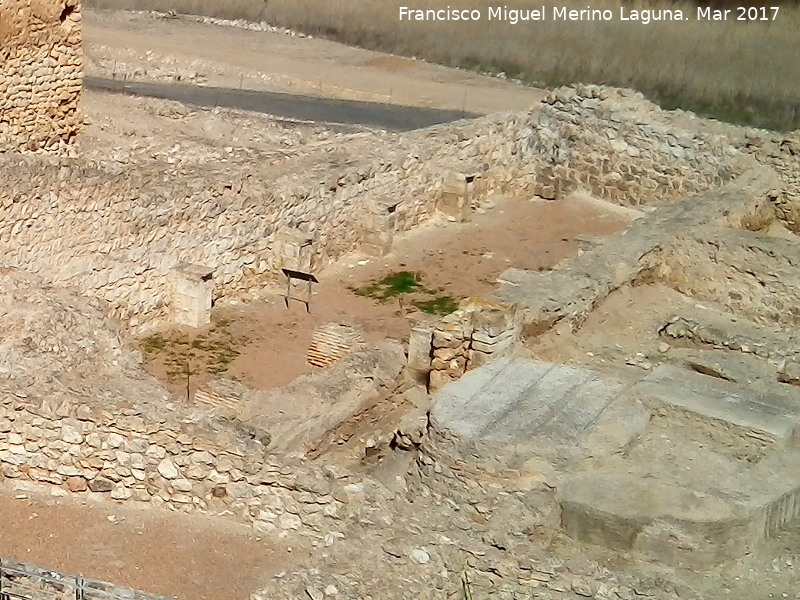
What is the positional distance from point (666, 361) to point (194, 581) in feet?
19.0

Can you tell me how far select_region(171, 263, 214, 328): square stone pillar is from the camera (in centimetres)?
1309

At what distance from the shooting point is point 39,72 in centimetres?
1488

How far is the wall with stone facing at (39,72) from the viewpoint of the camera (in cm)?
1443

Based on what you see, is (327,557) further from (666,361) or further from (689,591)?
(666,361)

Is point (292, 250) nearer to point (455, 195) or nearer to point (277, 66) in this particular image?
point (455, 195)

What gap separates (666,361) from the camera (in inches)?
474

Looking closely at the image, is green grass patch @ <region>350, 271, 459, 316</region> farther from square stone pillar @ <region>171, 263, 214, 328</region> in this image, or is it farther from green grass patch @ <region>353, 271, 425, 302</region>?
square stone pillar @ <region>171, 263, 214, 328</region>

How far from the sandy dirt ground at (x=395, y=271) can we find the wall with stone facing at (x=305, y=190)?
314 mm

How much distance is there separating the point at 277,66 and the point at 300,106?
13.7 feet

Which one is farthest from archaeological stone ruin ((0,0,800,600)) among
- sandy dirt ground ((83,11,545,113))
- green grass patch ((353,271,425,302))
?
sandy dirt ground ((83,11,545,113))

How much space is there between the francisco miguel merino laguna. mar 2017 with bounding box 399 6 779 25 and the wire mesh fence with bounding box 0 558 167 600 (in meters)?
26.9

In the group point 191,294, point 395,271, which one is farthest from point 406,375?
point 395,271

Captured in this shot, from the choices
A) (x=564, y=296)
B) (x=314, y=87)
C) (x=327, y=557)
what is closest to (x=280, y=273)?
(x=564, y=296)

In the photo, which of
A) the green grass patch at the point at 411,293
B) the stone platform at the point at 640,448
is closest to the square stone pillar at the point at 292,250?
the green grass patch at the point at 411,293
